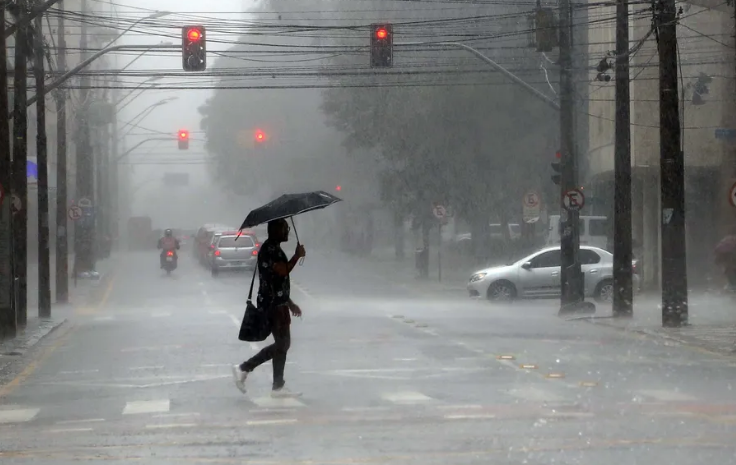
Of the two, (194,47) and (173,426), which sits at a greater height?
(194,47)

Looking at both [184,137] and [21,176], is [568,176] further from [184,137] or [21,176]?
[184,137]

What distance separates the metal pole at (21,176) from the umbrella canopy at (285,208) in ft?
40.3

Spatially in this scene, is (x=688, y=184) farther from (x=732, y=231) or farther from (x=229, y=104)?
Answer: (x=229, y=104)

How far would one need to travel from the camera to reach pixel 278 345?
44.8ft

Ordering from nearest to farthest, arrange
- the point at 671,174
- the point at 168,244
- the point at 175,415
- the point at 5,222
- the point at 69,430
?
the point at 69,430 → the point at 175,415 → the point at 5,222 → the point at 671,174 → the point at 168,244

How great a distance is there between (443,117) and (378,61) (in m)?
20.5

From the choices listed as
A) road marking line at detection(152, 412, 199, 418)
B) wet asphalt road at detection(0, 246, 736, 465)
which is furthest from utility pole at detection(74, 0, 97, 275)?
road marking line at detection(152, 412, 199, 418)

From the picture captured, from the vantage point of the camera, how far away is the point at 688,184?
39.0 meters

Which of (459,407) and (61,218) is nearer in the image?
(459,407)

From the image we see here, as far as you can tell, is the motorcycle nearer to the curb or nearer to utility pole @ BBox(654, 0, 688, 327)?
the curb

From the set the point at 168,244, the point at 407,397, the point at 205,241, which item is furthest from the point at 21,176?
the point at 205,241

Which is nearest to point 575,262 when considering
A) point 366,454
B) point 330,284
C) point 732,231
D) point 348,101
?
point 732,231

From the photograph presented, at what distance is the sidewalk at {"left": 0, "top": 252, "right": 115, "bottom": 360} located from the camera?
2133 centimetres

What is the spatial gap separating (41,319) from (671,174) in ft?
44.9
